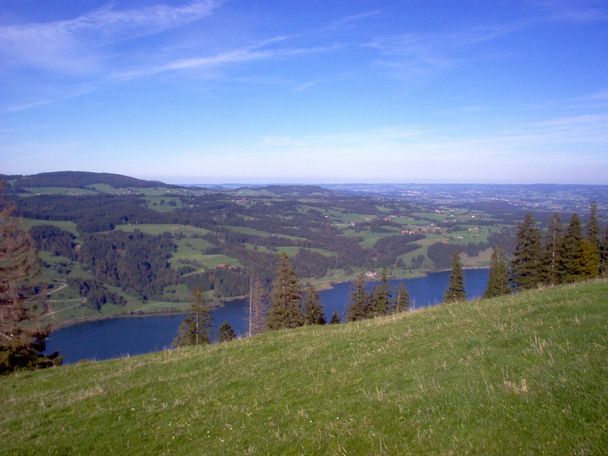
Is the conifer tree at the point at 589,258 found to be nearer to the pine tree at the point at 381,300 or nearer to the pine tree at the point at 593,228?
the pine tree at the point at 593,228

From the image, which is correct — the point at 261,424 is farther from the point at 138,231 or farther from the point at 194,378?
the point at 138,231

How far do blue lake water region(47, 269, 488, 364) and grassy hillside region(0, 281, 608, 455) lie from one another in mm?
39217

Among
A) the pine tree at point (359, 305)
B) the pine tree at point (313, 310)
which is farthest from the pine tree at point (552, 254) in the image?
the pine tree at point (313, 310)

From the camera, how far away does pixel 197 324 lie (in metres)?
40.5

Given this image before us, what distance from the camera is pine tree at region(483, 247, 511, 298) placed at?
157 feet

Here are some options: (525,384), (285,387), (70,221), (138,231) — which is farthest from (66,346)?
(70,221)

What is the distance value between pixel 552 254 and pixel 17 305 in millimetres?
48960

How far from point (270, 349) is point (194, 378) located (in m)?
4.16

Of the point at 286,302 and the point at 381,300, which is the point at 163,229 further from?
the point at 286,302

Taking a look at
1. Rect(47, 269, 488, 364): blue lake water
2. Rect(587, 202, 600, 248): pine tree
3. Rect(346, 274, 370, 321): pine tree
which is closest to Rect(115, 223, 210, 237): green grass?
Rect(47, 269, 488, 364): blue lake water

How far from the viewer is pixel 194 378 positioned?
15.1m

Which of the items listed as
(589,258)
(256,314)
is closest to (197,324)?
(256,314)

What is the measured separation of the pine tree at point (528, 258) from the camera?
46.2 metres

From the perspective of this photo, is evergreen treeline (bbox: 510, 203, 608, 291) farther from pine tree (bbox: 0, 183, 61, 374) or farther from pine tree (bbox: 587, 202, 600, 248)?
pine tree (bbox: 0, 183, 61, 374)
